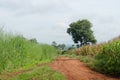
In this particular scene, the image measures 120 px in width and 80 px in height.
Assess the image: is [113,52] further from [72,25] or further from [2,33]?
[72,25]

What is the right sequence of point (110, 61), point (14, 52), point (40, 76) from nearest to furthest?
1. point (40, 76)
2. point (110, 61)
3. point (14, 52)

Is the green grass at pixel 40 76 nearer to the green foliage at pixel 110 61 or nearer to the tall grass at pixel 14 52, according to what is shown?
the tall grass at pixel 14 52

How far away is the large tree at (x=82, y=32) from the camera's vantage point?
58.8 metres

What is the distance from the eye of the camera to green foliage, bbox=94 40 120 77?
18.0 m

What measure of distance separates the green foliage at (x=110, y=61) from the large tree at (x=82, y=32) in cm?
3927

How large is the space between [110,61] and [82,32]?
40.8 metres

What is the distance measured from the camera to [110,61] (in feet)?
59.8

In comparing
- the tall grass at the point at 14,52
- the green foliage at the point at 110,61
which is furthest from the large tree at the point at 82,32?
the green foliage at the point at 110,61

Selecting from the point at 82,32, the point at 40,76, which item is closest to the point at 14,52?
the point at 40,76

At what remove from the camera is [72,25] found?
6112 cm

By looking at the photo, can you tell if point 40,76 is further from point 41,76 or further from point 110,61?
point 110,61

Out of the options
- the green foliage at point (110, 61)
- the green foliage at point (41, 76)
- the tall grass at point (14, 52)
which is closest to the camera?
the green foliage at point (41, 76)

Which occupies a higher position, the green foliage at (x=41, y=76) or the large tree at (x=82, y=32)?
the large tree at (x=82, y=32)

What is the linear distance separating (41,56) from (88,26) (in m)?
30.5
